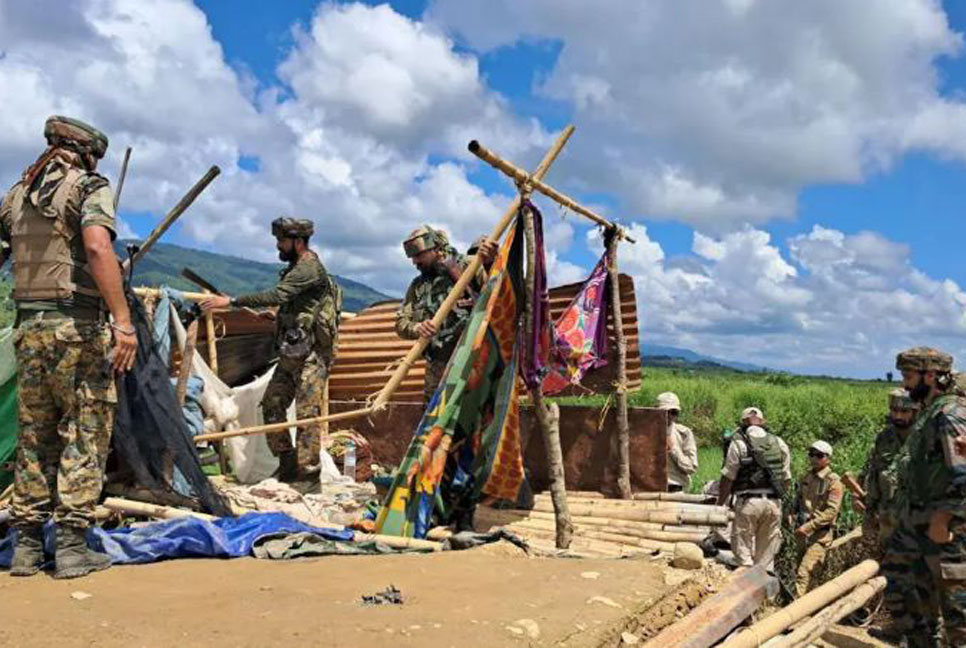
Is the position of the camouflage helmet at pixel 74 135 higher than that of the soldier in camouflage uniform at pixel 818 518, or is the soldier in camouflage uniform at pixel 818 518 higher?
the camouflage helmet at pixel 74 135

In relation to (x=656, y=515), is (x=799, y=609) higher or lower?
lower

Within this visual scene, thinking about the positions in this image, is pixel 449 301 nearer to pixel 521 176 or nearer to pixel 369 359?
pixel 521 176

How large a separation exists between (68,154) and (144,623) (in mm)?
2202

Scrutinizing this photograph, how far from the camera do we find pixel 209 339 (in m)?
7.96

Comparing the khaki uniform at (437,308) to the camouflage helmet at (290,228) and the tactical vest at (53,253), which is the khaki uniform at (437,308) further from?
the tactical vest at (53,253)

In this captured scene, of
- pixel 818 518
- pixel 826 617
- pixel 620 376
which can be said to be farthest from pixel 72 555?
pixel 818 518

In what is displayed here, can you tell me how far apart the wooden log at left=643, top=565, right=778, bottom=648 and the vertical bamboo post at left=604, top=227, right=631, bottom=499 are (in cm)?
278

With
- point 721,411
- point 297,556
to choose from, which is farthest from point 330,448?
point 721,411

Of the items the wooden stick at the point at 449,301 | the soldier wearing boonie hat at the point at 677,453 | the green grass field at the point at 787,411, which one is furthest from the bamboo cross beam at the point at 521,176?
the green grass field at the point at 787,411

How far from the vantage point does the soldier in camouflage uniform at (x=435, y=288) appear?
6293 millimetres

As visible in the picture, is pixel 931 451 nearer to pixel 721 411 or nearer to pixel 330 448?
pixel 330 448

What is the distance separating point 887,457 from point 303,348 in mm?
4468

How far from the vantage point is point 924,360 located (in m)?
5.31

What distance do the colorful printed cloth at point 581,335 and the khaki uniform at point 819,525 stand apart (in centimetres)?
237
